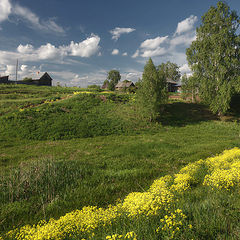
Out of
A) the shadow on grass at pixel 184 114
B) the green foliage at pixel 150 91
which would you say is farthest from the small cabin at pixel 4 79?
the shadow on grass at pixel 184 114

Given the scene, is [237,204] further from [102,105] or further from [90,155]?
[102,105]

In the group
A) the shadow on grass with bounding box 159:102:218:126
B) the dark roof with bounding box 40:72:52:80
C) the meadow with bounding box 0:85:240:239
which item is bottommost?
the meadow with bounding box 0:85:240:239

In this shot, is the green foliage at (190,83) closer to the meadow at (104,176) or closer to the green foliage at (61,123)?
the meadow at (104,176)

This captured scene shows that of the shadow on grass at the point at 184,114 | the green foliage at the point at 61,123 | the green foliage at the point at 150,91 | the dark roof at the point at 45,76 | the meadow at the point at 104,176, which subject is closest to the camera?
the meadow at the point at 104,176

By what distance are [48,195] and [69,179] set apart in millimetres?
1628

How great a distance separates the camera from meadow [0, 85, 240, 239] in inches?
118

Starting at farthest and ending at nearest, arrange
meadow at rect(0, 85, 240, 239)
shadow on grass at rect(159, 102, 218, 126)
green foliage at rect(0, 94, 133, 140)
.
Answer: shadow on grass at rect(159, 102, 218, 126)
green foliage at rect(0, 94, 133, 140)
meadow at rect(0, 85, 240, 239)

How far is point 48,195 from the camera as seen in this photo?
5887 millimetres

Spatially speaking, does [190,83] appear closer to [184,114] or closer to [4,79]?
[184,114]

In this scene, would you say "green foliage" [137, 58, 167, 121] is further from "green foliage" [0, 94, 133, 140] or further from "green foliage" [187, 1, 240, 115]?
"green foliage" [187, 1, 240, 115]

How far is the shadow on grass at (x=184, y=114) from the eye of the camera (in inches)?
1011

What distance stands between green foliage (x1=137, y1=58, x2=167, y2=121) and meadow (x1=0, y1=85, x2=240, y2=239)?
7.48 feet

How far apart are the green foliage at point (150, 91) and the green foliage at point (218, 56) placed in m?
10.5

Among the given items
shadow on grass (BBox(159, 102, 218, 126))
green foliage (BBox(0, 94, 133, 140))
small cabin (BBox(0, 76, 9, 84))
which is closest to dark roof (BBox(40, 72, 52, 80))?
small cabin (BBox(0, 76, 9, 84))
